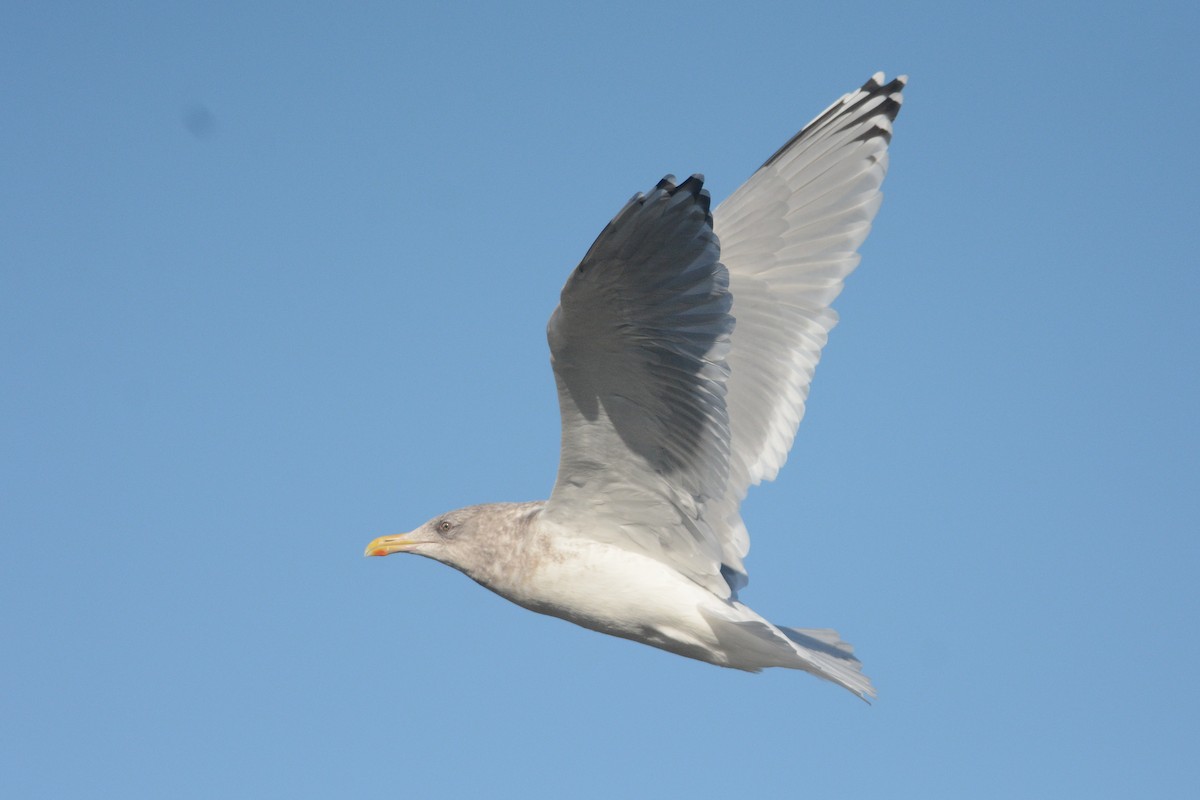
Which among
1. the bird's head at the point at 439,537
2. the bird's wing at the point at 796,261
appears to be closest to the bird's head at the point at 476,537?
the bird's head at the point at 439,537

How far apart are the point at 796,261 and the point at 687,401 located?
1.57m

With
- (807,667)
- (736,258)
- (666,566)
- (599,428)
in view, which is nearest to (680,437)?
(599,428)

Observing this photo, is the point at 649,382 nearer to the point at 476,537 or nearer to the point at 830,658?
the point at 476,537

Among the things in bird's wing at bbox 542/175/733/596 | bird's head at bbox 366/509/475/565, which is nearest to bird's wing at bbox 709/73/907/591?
bird's wing at bbox 542/175/733/596

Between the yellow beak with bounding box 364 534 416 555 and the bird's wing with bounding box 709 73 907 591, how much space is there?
4.77 ft

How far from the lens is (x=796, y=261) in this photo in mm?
6051

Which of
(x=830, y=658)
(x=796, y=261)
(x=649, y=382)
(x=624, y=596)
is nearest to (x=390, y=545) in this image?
(x=624, y=596)

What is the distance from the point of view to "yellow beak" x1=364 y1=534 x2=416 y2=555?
579 cm

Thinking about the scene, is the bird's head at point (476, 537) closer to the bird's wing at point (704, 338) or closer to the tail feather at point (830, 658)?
A: the bird's wing at point (704, 338)

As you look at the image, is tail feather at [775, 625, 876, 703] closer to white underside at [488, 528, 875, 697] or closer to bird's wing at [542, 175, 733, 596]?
white underside at [488, 528, 875, 697]

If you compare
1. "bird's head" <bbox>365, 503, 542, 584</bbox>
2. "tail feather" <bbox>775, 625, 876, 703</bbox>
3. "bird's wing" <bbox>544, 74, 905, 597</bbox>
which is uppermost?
"bird's wing" <bbox>544, 74, 905, 597</bbox>

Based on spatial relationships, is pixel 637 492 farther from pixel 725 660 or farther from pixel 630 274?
pixel 630 274

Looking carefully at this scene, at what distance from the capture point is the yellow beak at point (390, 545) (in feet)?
19.0

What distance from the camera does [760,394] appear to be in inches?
234
